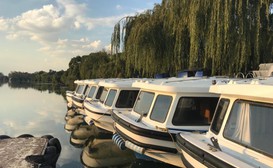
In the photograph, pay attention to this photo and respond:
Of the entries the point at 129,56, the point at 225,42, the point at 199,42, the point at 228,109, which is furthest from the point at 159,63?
the point at 228,109

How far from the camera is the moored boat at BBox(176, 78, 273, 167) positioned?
4.79 meters

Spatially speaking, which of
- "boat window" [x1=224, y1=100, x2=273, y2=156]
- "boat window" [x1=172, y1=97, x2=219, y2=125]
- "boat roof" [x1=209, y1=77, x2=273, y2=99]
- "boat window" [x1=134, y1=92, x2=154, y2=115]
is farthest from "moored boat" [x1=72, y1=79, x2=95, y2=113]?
"boat window" [x1=224, y1=100, x2=273, y2=156]

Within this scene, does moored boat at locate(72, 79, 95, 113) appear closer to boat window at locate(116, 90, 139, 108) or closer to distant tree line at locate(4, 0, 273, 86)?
distant tree line at locate(4, 0, 273, 86)

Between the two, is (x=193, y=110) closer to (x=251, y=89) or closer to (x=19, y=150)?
(x=251, y=89)

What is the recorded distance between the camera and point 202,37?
13125 millimetres

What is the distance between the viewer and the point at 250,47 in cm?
1184

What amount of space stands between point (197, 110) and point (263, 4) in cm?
560

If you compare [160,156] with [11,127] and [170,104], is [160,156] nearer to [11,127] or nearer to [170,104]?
[170,104]

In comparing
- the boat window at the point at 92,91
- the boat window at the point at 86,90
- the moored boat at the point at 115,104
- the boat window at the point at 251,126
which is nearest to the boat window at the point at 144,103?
the moored boat at the point at 115,104

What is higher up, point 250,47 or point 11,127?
point 250,47

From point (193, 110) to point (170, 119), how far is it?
60cm

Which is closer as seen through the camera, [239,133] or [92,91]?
[239,133]

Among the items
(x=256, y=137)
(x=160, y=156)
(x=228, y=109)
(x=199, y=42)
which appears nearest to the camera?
(x=256, y=137)

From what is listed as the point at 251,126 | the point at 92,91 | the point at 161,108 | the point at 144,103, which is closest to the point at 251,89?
the point at 251,126
